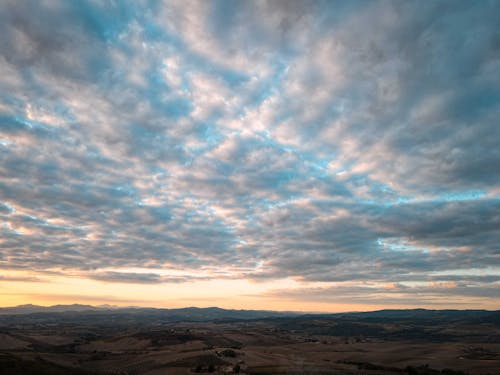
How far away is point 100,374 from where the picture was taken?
79.9 meters

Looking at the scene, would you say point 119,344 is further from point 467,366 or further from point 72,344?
point 467,366

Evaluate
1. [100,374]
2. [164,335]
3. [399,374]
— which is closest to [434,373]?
[399,374]

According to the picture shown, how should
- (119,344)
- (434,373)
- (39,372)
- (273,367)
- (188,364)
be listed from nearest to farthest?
1. (39,372)
2. (434,373)
3. (273,367)
4. (188,364)
5. (119,344)

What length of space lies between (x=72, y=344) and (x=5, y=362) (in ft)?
323

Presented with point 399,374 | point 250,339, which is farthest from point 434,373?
point 250,339

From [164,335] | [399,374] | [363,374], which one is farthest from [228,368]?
[164,335]

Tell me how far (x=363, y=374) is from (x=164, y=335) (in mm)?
121763

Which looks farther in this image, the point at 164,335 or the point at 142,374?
the point at 164,335

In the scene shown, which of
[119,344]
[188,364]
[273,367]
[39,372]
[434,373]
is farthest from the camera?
[119,344]

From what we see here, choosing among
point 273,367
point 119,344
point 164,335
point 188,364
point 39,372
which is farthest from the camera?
point 164,335

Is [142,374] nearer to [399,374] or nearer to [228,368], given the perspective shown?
[228,368]

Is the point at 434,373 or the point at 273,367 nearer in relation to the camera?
the point at 434,373

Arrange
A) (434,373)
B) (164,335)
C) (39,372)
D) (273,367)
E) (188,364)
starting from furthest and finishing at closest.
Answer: (164,335) → (188,364) → (273,367) → (434,373) → (39,372)

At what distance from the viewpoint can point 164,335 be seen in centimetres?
16925
